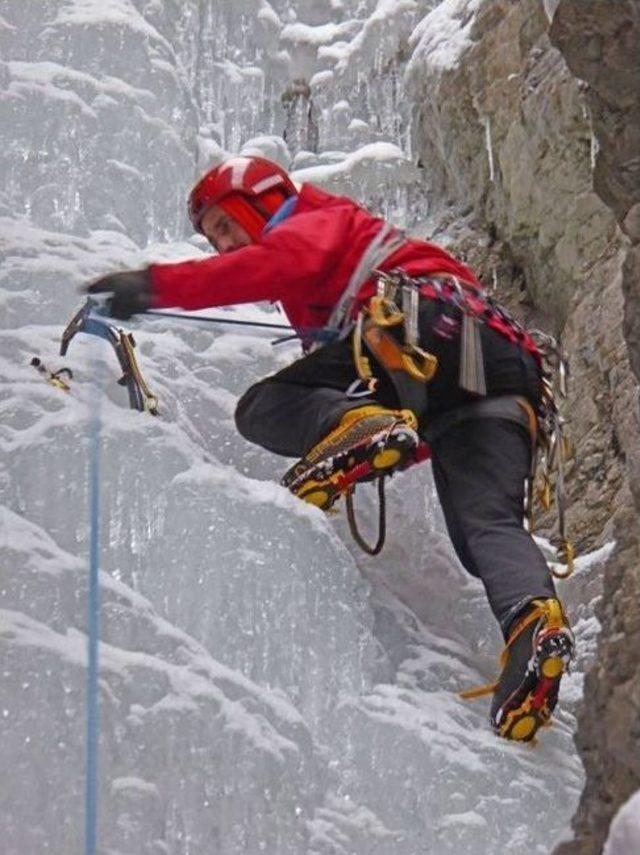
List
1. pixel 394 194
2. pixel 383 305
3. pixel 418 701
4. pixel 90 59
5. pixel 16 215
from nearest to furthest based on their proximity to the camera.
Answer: pixel 418 701 < pixel 383 305 < pixel 16 215 < pixel 90 59 < pixel 394 194

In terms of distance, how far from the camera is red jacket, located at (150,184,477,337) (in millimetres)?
2875

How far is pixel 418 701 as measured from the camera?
9.15 feet

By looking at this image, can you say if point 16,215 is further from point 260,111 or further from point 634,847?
point 634,847

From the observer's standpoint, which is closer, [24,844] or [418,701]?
[24,844]

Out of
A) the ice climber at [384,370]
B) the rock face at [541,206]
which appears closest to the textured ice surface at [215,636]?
the ice climber at [384,370]

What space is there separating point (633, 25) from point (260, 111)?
4.75m

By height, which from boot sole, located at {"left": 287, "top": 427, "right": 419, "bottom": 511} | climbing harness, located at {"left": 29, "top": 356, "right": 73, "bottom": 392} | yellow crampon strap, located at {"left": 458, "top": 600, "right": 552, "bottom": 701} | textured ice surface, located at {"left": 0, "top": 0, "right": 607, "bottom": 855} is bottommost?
textured ice surface, located at {"left": 0, "top": 0, "right": 607, "bottom": 855}

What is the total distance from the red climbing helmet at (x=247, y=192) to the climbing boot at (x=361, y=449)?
0.64 meters

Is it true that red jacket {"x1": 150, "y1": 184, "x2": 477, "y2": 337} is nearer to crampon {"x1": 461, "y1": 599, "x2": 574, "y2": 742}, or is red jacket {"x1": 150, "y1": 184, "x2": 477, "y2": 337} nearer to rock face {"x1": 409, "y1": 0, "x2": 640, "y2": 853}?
rock face {"x1": 409, "y1": 0, "x2": 640, "y2": 853}

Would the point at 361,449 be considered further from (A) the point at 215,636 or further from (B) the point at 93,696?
(B) the point at 93,696

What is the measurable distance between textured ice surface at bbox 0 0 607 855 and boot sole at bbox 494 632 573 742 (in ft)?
0.13

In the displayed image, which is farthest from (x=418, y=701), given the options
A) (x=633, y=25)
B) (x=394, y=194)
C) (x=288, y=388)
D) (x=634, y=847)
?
(x=394, y=194)

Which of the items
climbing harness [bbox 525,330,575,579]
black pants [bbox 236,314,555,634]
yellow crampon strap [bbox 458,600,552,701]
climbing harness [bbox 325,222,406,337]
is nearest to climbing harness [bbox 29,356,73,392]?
black pants [bbox 236,314,555,634]

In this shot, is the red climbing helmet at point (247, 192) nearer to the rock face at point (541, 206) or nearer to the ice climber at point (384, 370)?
the ice climber at point (384, 370)
